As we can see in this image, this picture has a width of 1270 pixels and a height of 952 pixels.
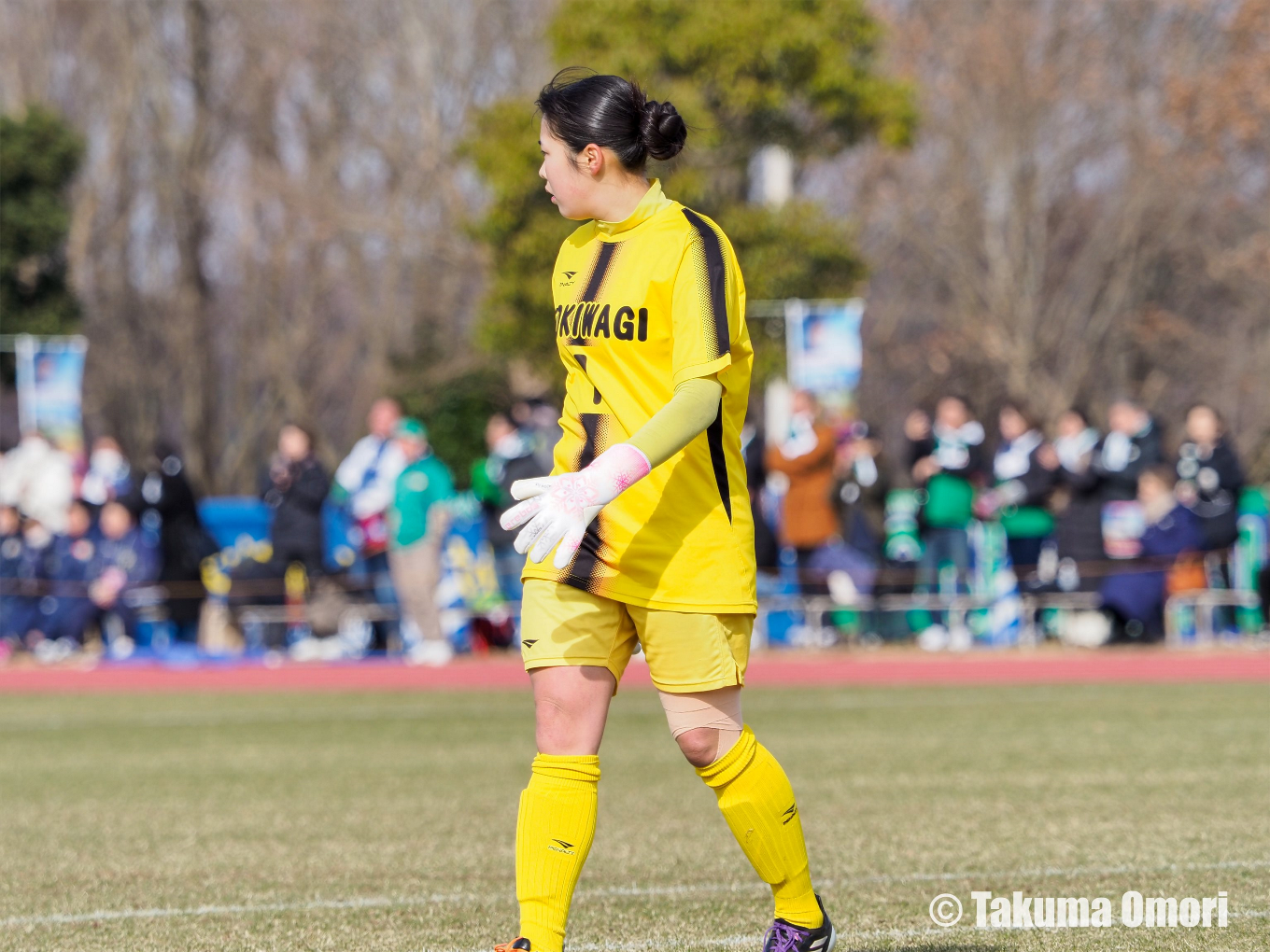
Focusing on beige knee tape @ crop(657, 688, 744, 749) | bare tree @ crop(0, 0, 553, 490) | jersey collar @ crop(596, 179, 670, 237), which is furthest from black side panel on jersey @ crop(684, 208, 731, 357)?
bare tree @ crop(0, 0, 553, 490)

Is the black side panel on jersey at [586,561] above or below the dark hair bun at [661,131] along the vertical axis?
below

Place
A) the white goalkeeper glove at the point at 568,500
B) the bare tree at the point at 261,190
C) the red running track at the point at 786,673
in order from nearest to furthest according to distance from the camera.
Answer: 1. the white goalkeeper glove at the point at 568,500
2. the red running track at the point at 786,673
3. the bare tree at the point at 261,190

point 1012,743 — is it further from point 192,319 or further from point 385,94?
point 192,319

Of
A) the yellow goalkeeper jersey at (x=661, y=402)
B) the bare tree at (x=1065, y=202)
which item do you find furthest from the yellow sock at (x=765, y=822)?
the bare tree at (x=1065, y=202)

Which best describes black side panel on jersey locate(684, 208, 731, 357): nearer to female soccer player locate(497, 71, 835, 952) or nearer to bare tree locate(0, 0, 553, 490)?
female soccer player locate(497, 71, 835, 952)

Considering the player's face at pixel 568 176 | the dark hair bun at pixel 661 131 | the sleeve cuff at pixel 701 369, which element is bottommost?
the sleeve cuff at pixel 701 369

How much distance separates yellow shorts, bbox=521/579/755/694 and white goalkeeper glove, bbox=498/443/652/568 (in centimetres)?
30

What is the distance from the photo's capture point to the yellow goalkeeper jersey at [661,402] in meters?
4.02

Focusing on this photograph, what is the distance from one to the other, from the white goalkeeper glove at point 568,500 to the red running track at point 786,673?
9.82 metres

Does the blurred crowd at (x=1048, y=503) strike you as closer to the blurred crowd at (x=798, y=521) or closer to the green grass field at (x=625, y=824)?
the blurred crowd at (x=798, y=521)

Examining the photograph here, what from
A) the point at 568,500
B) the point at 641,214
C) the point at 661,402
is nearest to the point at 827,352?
the point at 641,214

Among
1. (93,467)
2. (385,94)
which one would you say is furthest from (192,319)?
(93,467)

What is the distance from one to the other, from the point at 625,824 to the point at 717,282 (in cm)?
345

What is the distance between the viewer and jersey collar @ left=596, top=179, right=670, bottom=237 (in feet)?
13.6
